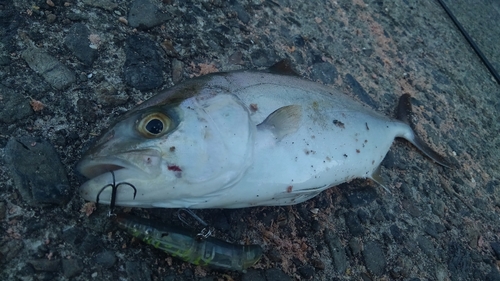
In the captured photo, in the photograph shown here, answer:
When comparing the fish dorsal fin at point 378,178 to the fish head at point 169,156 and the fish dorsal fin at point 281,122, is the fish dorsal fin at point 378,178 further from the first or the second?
the fish head at point 169,156

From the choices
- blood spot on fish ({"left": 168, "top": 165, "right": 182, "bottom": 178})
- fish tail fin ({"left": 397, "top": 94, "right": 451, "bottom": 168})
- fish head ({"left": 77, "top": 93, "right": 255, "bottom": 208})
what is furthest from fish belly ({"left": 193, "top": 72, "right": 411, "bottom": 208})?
fish tail fin ({"left": 397, "top": 94, "right": 451, "bottom": 168})

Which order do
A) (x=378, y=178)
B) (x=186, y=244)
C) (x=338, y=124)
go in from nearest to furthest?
(x=186, y=244) < (x=338, y=124) < (x=378, y=178)

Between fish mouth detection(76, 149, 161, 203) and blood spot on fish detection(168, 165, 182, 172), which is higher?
blood spot on fish detection(168, 165, 182, 172)

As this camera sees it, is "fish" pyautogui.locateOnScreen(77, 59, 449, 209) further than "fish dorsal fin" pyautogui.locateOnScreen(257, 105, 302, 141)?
No

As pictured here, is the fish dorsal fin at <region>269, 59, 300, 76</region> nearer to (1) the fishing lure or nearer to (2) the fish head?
(2) the fish head

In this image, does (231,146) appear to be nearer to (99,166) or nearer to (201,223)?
(201,223)

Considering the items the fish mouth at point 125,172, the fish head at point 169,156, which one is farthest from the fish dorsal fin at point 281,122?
the fish mouth at point 125,172

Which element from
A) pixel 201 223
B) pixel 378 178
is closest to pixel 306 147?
pixel 201 223
